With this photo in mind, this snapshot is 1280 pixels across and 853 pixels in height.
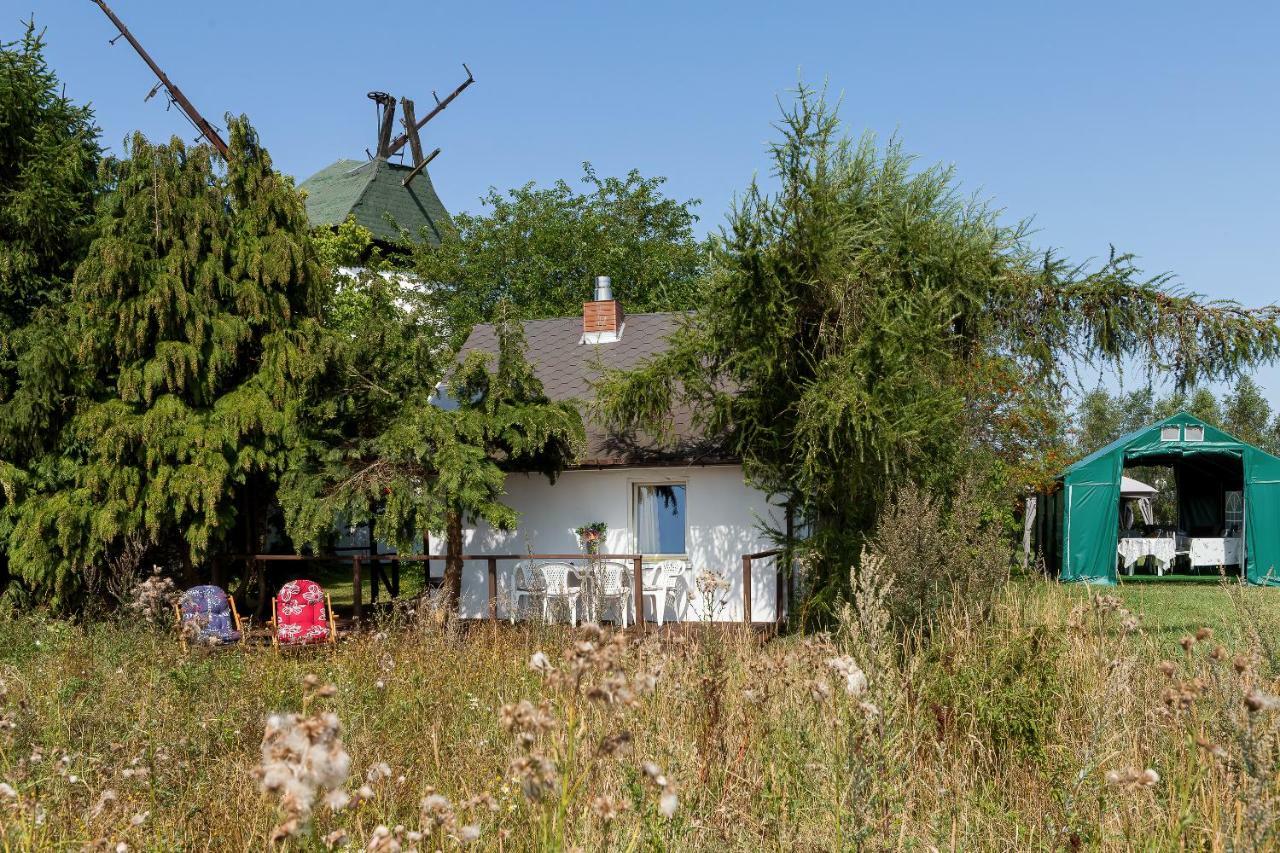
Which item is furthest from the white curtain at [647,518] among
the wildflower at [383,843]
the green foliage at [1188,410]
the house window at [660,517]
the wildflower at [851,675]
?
the green foliage at [1188,410]

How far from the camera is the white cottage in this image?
549 inches

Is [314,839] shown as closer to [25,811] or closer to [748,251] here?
[25,811]

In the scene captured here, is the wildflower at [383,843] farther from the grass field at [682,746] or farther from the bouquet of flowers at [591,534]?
the bouquet of flowers at [591,534]

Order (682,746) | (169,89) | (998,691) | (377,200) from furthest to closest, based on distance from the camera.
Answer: (377,200) → (169,89) → (998,691) → (682,746)

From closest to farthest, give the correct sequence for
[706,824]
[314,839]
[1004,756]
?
[314,839] → [706,824] → [1004,756]

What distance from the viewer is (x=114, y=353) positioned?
12.3 metres

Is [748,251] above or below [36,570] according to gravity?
above

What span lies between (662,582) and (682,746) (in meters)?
9.53

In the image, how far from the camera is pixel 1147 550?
2025 cm

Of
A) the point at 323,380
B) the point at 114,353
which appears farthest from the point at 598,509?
the point at 114,353

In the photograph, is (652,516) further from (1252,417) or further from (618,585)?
(1252,417)

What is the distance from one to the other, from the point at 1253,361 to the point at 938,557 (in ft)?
25.8

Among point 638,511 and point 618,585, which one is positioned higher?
point 638,511

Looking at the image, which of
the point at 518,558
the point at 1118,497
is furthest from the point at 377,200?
the point at 518,558
